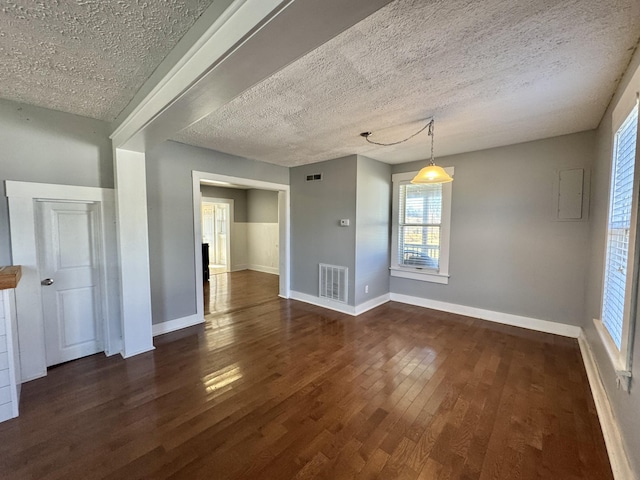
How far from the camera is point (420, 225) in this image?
14.7 feet

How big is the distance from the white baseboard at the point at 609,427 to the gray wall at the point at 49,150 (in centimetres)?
455

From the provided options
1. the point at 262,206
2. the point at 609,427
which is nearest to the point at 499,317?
the point at 609,427

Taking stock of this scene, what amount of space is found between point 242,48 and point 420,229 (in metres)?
3.99

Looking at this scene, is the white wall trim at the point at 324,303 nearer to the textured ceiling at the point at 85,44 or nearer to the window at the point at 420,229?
the window at the point at 420,229

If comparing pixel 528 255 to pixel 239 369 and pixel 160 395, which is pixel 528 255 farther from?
pixel 160 395

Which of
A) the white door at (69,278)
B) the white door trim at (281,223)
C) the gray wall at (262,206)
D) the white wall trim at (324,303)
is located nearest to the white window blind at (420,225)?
the white wall trim at (324,303)

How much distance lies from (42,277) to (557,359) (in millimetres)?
5229

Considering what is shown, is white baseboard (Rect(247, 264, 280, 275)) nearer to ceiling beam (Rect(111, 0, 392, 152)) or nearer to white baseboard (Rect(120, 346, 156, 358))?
white baseboard (Rect(120, 346, 156, 358))

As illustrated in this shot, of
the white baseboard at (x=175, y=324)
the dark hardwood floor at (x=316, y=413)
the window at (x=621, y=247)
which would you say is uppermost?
the window at (x=621, y=247)

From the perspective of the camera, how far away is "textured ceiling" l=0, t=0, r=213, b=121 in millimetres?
1290

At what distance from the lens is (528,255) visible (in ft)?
11.5

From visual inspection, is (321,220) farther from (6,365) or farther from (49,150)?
(6,365)

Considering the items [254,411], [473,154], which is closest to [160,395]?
[254,411]

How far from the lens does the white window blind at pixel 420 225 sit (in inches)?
170
